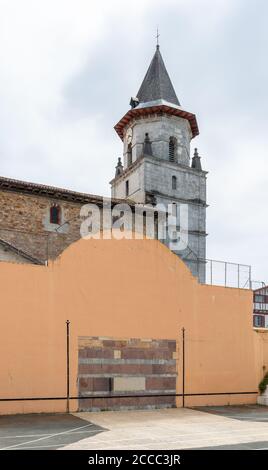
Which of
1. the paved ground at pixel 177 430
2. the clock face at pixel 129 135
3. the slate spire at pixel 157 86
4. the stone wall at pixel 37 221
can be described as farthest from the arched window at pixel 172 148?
the paved ground at pixel 177 430

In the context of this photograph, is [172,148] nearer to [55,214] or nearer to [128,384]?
[55,214]

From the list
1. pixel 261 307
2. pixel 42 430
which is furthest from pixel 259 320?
pixel 42 430

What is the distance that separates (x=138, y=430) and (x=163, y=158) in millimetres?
38004

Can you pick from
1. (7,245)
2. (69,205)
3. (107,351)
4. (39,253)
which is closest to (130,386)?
(107,351)

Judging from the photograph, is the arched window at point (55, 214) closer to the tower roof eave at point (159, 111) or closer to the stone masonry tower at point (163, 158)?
the stone masonry tower at point (163, 158)

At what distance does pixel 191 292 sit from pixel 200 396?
391 cm

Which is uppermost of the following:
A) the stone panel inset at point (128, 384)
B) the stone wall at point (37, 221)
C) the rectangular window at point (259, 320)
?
the stone wall at point (37, 221)

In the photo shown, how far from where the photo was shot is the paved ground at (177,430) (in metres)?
12.5

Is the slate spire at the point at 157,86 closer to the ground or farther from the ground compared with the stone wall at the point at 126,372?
farther from the ground

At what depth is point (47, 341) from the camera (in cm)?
1759

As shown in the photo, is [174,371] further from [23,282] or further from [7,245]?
[7,245]

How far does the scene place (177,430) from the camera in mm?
14711

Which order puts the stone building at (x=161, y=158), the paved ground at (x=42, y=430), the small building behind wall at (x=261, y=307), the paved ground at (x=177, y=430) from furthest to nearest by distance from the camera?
the small building behind wall at (x=261, y=307), the stone building at (x=161, y=158), the paved ground at (x=177, y=430), the paved ground at (x=42, y=430)

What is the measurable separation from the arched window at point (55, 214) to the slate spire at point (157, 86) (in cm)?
2171
